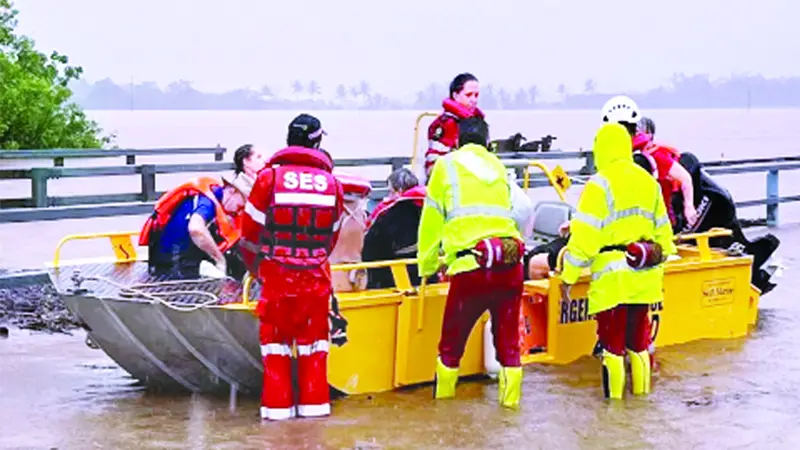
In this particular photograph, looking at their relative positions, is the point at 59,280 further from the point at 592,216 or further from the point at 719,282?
the point at 719,282

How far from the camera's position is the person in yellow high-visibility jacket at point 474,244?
776cm

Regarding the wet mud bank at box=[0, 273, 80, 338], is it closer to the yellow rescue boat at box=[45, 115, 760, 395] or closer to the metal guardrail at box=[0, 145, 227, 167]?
the yellow rescue boat at box=[45, 115, 760, 395]

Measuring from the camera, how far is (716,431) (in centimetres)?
776

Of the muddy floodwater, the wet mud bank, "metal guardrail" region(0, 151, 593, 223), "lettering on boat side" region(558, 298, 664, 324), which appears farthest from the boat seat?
the wet mud bank

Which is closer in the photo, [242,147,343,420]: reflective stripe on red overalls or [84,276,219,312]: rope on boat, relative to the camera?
[242,147,343,420]: reflective stripe on red overalls

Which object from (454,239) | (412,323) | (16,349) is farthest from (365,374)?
(16,349)

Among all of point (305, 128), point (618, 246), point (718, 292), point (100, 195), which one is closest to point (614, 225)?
point (618, 246)

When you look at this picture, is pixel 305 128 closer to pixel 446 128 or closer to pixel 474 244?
pixel 474 244

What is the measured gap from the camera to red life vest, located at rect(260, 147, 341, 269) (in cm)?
746

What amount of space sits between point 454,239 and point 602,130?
1.29 metres

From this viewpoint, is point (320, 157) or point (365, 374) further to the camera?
point (365, 374)

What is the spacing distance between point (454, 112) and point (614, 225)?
1.85 meters

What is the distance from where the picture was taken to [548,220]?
31.7 ft

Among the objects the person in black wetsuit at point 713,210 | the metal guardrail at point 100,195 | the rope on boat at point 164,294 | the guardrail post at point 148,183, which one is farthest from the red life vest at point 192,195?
the guardrail post at point 148,183
